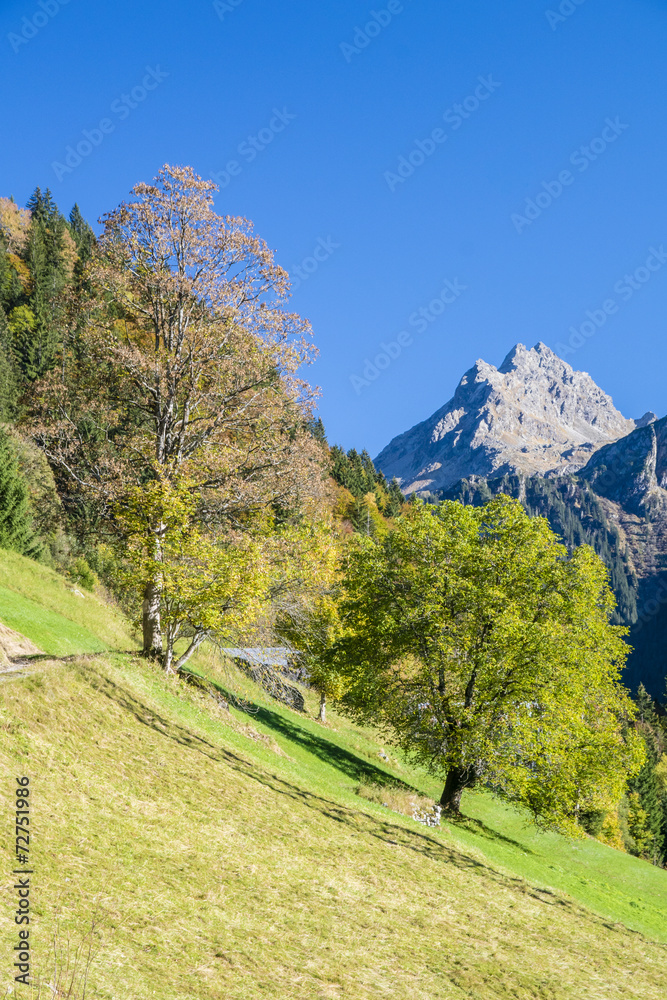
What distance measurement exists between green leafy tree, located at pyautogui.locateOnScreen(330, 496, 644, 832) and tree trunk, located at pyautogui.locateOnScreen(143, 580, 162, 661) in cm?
951

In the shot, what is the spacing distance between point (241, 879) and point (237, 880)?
12 cm

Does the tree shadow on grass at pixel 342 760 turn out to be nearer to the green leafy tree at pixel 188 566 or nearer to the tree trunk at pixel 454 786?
the tree trunk at pixel 454 786

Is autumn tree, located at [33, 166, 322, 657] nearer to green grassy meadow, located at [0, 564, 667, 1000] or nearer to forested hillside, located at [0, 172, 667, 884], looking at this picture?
forested hillside, located at [0, 172, 667, 884]

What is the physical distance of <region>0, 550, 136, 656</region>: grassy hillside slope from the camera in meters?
21.7

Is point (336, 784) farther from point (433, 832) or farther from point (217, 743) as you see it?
point (217, 743)

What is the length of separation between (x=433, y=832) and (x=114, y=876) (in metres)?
13.5

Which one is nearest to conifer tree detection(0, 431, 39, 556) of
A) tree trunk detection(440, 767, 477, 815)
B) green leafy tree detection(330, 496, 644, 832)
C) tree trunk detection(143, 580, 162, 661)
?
tree trunk detection(143, 580, 162, 661)

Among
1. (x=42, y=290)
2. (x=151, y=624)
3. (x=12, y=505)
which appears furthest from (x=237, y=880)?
(x=42, y=290)

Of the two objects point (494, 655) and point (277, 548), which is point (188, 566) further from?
point (494, 655)

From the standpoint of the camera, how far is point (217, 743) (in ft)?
56.3

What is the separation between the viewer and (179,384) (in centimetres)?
2075

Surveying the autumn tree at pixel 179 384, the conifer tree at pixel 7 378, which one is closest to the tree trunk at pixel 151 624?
the autumn tree at pixel 179 384

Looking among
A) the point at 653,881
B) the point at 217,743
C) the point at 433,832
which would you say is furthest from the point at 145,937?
the point at 653,881

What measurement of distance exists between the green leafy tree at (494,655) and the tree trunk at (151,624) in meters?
9.51
